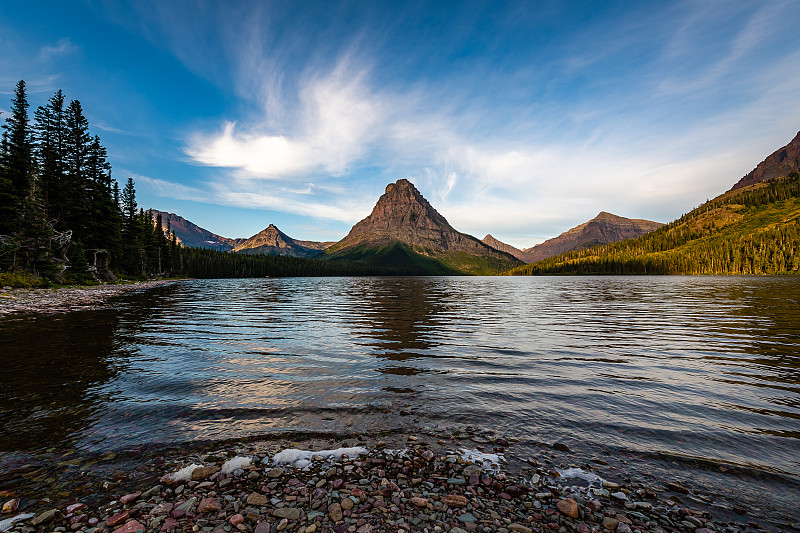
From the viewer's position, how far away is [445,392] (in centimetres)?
1190

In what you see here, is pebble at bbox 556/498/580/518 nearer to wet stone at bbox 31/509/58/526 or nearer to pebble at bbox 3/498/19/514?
wet stone at bbox 31/509/58/526

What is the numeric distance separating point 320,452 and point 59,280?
7433 cm

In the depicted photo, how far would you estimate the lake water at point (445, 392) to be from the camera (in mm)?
7797

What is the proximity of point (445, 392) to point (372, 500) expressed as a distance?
6440 millimetres

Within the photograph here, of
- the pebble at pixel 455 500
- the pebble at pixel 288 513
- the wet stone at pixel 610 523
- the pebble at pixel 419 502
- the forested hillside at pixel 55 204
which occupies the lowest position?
the pebble at pixel 455 500

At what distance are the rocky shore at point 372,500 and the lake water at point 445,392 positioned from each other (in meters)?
0.97

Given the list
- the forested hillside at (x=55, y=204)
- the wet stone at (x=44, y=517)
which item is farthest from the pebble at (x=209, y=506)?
the forested hillside at (x=55, y=204)

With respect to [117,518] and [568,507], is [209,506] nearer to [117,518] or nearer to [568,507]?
Answer: [117,518]

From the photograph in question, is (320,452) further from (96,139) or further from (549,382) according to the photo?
(96,139)

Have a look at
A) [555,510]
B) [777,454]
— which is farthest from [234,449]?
[777,454]

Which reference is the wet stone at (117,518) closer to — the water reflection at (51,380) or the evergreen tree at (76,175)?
the water reflection at (51,380)

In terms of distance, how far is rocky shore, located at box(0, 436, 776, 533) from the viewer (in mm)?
5129

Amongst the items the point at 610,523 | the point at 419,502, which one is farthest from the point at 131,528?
the point at 610,523

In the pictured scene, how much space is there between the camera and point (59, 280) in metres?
55.1
